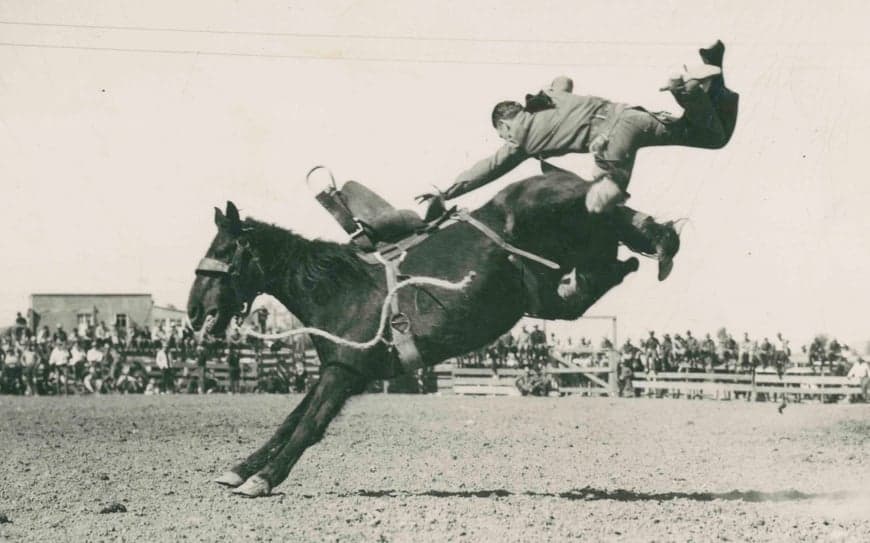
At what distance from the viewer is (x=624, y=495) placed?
7.57 meters

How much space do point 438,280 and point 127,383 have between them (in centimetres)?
2206

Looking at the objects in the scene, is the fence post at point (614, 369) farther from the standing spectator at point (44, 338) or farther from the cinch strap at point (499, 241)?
the cinch strap at point (499, 241)

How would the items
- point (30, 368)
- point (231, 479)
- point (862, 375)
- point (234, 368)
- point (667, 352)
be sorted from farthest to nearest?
point (234, 368)
point (667, 352)
point (30, 368)
point (862, 375)
point (231, 479)

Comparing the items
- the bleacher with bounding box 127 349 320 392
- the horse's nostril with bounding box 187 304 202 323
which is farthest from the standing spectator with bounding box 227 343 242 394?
the horse's nostril with bounding box 187 304 202 323

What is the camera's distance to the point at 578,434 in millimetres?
13219

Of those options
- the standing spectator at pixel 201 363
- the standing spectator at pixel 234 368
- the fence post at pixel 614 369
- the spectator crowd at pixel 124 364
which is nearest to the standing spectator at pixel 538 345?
the fence post at pixel 614 369

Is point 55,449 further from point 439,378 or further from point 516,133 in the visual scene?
point 439,378

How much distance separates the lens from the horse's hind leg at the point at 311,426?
22.3 ft

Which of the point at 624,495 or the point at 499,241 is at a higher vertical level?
the point at 499,241

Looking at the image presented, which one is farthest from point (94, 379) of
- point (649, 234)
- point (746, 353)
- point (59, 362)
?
point (649, 234)

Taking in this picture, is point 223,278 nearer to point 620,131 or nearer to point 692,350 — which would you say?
point 620,131

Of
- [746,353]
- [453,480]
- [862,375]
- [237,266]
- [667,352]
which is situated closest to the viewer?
[237,266]

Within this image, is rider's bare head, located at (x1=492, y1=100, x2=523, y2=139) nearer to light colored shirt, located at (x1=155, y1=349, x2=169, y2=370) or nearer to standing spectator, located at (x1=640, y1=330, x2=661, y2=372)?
standing spectator, located at (x1=640, y1=330, x2=661, y2=372)

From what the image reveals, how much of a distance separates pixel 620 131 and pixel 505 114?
0.79m
